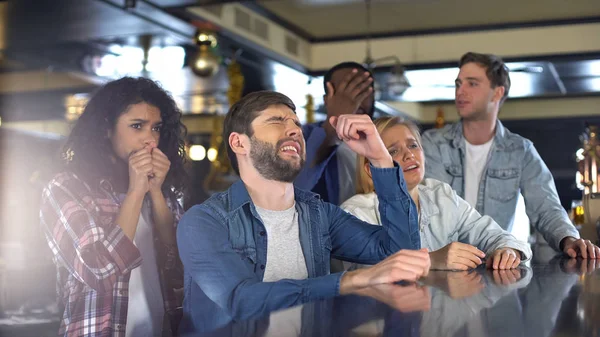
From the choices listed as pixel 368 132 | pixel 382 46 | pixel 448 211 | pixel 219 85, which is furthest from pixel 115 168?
pixel 219 85

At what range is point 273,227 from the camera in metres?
1.89

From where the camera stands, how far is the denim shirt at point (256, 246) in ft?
5.29

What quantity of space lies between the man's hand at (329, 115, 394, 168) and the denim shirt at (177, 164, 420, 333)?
42 millimetres

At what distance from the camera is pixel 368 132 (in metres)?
1.91

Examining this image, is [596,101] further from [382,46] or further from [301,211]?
[301,211]

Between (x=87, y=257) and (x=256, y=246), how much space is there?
1.61ft

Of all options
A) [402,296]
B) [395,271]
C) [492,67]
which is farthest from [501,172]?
[402,296]

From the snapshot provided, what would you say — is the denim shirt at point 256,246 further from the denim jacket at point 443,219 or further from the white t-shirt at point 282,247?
the denim jacket at point 443,219

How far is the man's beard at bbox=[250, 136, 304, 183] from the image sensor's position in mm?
1874

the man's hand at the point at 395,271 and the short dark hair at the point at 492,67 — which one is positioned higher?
the short dark hair at the point at 492,67

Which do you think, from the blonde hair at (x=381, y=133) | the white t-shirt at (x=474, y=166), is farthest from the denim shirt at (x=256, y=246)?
the white t-shirt at (x=474, y=166)

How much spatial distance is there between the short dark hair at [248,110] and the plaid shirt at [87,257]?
1.30 feet

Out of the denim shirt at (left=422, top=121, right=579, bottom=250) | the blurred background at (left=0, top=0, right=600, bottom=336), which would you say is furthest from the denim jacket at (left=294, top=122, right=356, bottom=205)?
the blurred background at (left=0, top=0, right=600, bottom=336)

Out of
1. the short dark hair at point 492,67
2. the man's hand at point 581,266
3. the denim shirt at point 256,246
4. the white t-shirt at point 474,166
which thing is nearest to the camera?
the denim shirt at point 256,246
